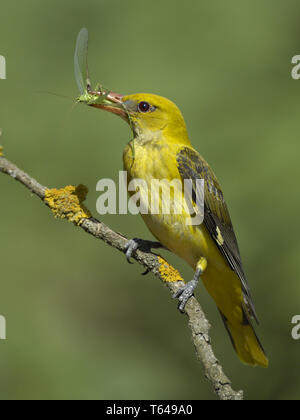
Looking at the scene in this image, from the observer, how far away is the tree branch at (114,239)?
324cm

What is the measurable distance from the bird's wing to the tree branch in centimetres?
75

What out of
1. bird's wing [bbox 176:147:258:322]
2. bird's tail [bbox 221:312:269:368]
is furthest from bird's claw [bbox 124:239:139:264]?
bird's tail [bbox 221:312:269:368]

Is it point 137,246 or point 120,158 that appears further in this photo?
point 120,158

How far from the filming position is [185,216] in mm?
4293

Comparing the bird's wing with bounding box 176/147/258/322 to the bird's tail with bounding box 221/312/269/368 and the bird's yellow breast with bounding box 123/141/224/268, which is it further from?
the bird's tail with bounding box 221/312/269/368

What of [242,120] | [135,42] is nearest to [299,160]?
[242,120]

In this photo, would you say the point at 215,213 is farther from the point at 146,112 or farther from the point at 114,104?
the point at 114,104

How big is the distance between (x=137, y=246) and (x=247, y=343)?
1.45m

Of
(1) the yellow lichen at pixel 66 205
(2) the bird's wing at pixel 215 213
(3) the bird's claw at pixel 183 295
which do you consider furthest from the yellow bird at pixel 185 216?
(1) the yellow lichen at pixel 66 205

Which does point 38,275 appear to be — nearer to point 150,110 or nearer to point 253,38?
point 150,110

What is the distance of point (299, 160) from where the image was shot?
6230 millimetres

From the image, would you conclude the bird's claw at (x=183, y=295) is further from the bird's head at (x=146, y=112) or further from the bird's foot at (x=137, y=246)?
the bird's head at (x=146, y=112)

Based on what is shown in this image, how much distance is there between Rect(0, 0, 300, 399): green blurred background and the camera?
5.71 m

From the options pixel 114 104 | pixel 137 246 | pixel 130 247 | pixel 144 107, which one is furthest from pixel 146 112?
pixel 130 247
